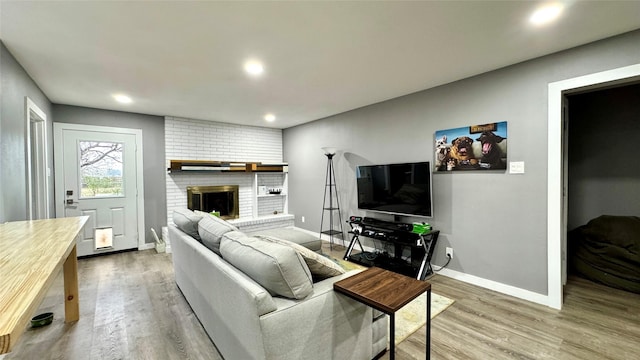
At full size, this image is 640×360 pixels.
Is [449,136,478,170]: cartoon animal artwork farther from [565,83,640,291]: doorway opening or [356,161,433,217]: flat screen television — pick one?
[565,83,640,291]: doorway opening

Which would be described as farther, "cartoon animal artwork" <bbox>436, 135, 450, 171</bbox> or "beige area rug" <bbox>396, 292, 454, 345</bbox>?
"cartoon animal artwork" <bbox>436, 135, 450, 171</bbox>

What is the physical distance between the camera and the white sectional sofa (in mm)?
1310

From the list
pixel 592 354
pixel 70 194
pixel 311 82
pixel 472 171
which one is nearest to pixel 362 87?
pixel 311 82

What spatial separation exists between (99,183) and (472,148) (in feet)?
17.9

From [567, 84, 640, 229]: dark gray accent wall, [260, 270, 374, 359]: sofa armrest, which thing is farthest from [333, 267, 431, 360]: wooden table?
[567, 84, 640, 229]: dark gray accent wall

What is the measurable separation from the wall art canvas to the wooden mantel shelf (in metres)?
3.44

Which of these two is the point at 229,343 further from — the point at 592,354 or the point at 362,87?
the point at 362,87

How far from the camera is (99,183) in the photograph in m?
4.30

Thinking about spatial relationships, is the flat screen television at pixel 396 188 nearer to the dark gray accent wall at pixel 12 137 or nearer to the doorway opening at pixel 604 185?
the doorway opening at pixel 604 185

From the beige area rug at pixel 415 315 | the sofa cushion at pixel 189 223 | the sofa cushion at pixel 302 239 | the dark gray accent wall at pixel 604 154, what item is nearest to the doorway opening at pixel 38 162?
the sofa cushion at pixel 189 223

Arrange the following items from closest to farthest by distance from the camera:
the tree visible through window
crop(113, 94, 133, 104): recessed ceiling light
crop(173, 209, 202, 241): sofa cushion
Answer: crop(173, 209, 202, 241): sofa cushion
crop(113, 94, 133, 104): recessed ceiling light
the tree visible through window

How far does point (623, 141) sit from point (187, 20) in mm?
4793

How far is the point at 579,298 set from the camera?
105 inches

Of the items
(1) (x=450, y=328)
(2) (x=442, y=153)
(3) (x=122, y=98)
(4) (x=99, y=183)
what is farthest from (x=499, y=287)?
(4) (x=99, y=183)
